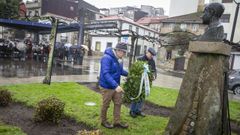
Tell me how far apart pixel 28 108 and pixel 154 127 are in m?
3.71

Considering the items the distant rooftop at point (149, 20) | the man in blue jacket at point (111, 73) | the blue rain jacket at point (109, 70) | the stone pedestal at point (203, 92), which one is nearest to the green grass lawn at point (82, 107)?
the man in blue jacket at point (111, 73)

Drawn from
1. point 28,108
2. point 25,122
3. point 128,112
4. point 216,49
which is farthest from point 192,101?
point 28,108

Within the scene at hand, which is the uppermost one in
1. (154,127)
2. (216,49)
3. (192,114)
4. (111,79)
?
(216,49)

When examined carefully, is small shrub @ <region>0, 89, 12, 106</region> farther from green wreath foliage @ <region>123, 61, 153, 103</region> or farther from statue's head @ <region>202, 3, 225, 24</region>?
statue's head @ <region>202, 3, 225, 24</region>

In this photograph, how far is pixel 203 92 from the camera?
220 inches

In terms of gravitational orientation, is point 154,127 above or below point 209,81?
below

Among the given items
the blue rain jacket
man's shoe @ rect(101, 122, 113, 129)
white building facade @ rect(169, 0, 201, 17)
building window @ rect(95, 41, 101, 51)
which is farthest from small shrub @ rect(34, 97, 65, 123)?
white building facade @ rect(169, 0, 201, 17)

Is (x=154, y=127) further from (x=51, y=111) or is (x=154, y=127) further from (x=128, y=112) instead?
(x=51, y=111)

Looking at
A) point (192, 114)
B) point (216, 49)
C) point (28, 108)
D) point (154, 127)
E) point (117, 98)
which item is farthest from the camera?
point (28, 108)

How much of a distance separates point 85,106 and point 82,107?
192 millimetres

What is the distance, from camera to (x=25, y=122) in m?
6.83

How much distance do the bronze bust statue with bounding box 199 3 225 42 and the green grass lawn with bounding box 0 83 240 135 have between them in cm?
266

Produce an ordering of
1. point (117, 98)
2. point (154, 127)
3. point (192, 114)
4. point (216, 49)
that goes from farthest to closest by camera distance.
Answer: point (154, 127) → point (117, 98) → point (192, 114) → point (216, 49)

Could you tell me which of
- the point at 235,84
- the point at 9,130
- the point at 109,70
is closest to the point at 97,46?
the point at 235,84
